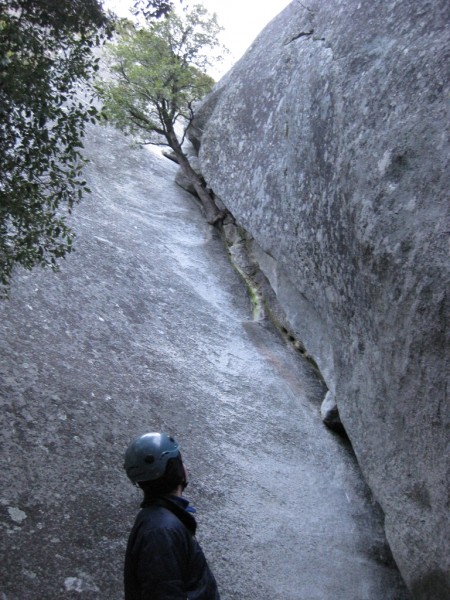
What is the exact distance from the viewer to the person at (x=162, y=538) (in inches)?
133

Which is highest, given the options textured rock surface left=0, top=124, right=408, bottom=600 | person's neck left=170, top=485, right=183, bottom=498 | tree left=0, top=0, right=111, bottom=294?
tree left=0, top=0, right=111, bottom=294

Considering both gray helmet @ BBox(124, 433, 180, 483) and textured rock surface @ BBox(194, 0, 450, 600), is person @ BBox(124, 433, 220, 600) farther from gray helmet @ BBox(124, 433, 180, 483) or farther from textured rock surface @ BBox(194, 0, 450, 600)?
textured rock surface @ BBox(194, 0, 450, 600)

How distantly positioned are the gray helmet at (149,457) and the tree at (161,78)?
1241 centimetres

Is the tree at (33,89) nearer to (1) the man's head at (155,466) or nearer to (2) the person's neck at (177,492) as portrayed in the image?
(1) the man's head at (155,466)

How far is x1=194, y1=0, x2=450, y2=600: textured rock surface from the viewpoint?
5656mm

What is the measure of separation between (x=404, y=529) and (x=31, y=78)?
18.1 feet

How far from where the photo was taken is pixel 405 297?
593 centimetres

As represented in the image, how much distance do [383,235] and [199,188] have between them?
1105cm

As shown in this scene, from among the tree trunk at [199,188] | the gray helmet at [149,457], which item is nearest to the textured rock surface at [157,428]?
the gray helmet at [149,457]

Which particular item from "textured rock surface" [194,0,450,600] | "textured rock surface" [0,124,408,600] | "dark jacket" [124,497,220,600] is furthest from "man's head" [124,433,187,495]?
"textured rock surface" [194,0,450,600]

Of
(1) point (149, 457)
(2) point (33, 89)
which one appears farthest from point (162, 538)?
(2) point (33, 89)

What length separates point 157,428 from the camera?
→ 7.87m

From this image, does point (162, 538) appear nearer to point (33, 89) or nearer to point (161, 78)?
point (33, 89)

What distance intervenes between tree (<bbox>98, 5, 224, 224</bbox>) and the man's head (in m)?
12.4
